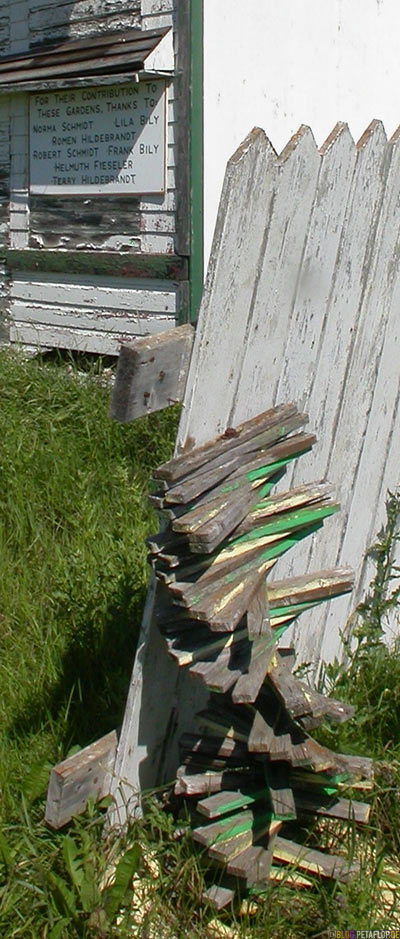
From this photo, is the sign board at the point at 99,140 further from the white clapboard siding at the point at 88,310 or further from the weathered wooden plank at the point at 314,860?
the weathered wooden plank at the point at 314,860

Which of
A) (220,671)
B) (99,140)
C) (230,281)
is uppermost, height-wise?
(99,140)

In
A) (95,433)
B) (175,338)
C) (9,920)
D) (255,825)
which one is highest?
(175,338)

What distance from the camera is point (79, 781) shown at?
2.31 m

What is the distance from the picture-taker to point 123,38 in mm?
5637

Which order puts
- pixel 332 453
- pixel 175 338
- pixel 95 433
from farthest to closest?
pixel 95 433
pixel 332 453
pixel 175 338

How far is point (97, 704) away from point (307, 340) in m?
1.14

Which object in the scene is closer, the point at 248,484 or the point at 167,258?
the point at 248,484

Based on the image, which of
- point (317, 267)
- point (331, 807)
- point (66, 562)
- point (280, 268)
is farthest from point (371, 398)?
point (331, 807)

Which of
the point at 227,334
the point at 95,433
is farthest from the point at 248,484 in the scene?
the point at 95,433

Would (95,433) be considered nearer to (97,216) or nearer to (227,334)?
(97,216)

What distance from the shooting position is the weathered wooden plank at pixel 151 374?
217 cm

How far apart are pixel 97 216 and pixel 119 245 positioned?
25 cm

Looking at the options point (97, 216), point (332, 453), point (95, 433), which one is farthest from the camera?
point (97, 216)

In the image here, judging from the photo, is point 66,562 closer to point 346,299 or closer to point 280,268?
point 346,299
